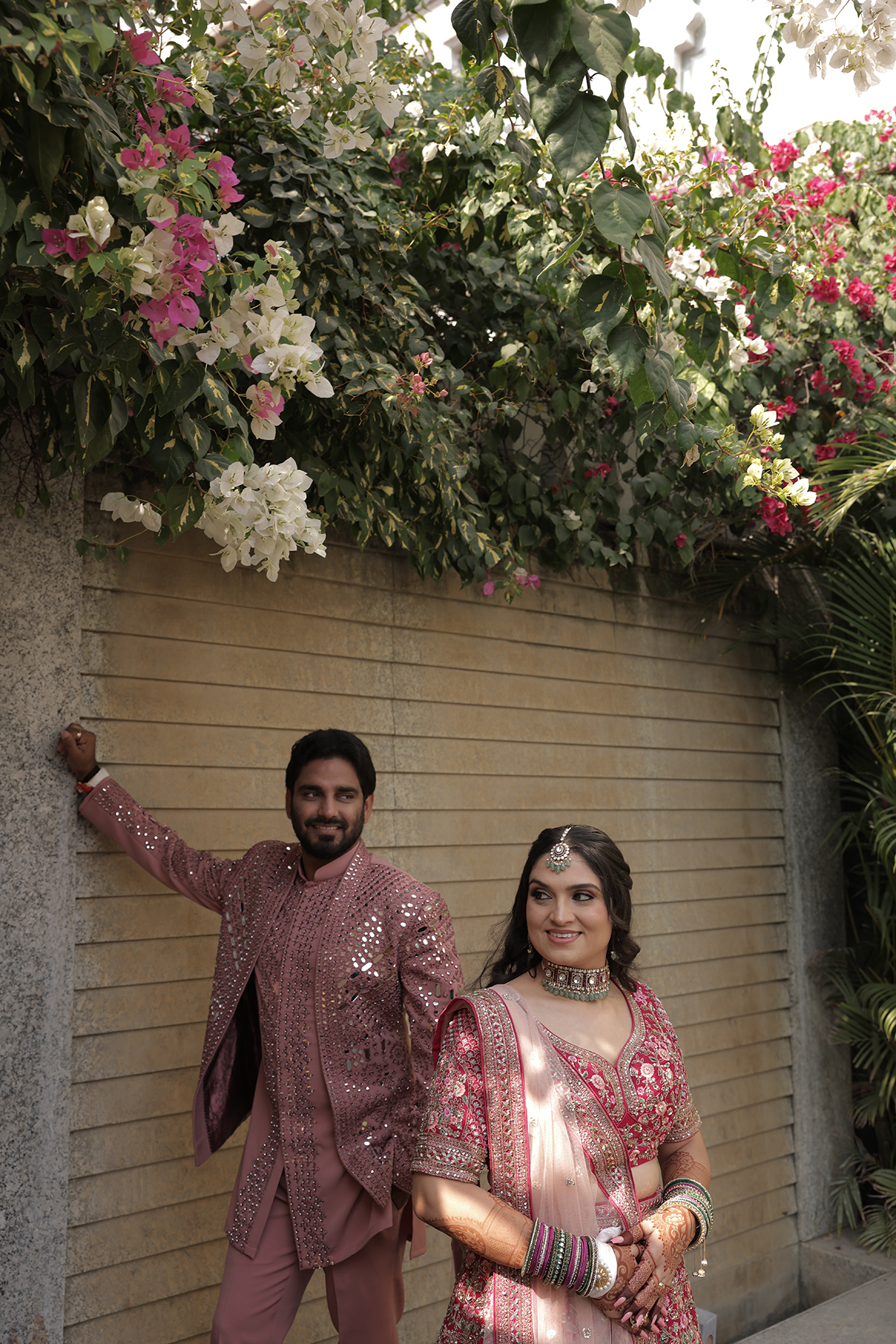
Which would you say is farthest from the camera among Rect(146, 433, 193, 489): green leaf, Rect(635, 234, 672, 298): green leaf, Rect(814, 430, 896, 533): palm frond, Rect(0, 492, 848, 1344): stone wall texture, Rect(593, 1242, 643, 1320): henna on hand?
Rect(814, 430, 896, 533): palm frond

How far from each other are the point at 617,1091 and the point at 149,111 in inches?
70.0

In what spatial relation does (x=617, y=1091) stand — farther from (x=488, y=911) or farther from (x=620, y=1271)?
(x=488, y=911)

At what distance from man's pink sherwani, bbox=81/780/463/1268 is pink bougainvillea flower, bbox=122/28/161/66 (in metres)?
1.65

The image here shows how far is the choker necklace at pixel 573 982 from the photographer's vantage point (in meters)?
1.99

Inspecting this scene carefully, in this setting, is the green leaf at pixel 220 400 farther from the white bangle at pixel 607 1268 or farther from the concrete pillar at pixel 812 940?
the concrete pillar at pixel 812 940

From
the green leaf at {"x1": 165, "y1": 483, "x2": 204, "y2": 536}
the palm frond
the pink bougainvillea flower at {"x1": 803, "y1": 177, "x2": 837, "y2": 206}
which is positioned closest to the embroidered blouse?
the green leaf at {"x1": 165, "y1": 483, "x2": 204, "y2": 536}

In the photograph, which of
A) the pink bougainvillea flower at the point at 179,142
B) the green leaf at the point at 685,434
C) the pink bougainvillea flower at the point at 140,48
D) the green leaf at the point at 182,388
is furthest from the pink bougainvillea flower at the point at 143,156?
the green leaf at the point at 685,434

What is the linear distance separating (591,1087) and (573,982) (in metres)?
0.19

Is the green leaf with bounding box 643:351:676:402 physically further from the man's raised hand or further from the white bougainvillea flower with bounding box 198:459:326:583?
the man's raised hand

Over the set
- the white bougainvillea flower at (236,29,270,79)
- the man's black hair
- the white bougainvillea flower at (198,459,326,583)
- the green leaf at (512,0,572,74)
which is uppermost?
the white bougainvillea flower at (236,29,270,79)

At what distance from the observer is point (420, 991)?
2.40m

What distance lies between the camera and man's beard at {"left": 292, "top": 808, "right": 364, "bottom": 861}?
2.50 metres

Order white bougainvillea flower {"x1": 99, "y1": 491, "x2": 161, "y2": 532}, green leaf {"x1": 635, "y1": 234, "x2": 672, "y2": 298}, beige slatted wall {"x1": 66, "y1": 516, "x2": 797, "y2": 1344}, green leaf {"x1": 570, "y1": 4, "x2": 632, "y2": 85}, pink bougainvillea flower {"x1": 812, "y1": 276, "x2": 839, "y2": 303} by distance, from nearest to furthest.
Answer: green leaf {"x1": 570, "y1": 4, "x2": 632, "y2": 85} < green leaf {"x1": 635, "y1": 234, "x2": 672, "y2": 298} < white bougainvillea flower {"x1": 99, "y1": 491, "x2": 161, "y2": 532} < beige slatted wall {"x1": 66, "y1": 516, "x2": 797, "y2": 1344} < pink bougainvillea flower {"x1": 812, "y1": 276, "x2": 839, "y2": 303}

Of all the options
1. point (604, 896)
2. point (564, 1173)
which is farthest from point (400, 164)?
point (564, 1173)
